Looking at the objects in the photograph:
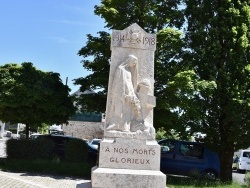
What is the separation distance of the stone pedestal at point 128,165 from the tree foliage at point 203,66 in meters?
8.11

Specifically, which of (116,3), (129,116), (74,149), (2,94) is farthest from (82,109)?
(129,116)

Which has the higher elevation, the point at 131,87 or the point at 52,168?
the point at 131,87

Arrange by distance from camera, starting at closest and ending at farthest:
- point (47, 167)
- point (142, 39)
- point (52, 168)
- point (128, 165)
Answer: point (128, 165) → point (142, 39) → point (52, 168) → point (47, 167)

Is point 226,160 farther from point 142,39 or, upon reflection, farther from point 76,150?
point 142,39

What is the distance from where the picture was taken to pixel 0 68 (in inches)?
736

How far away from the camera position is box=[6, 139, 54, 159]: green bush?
17672 mm

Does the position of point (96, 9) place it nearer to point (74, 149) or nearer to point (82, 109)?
point (82, 109)

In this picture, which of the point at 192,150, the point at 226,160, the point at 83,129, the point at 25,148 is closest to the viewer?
the point at 226,160

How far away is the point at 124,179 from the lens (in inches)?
286

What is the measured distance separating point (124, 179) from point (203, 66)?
11.0 m

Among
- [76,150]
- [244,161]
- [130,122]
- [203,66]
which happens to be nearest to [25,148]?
[76,150]

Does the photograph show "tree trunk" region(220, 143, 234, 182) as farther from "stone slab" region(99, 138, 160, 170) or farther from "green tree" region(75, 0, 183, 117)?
"stone slab" region(99, 138, 160, 170)

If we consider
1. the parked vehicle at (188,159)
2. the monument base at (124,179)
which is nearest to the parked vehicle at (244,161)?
the parked vehicle at (188,159)

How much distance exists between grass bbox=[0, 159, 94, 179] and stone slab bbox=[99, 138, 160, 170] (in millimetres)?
8485
